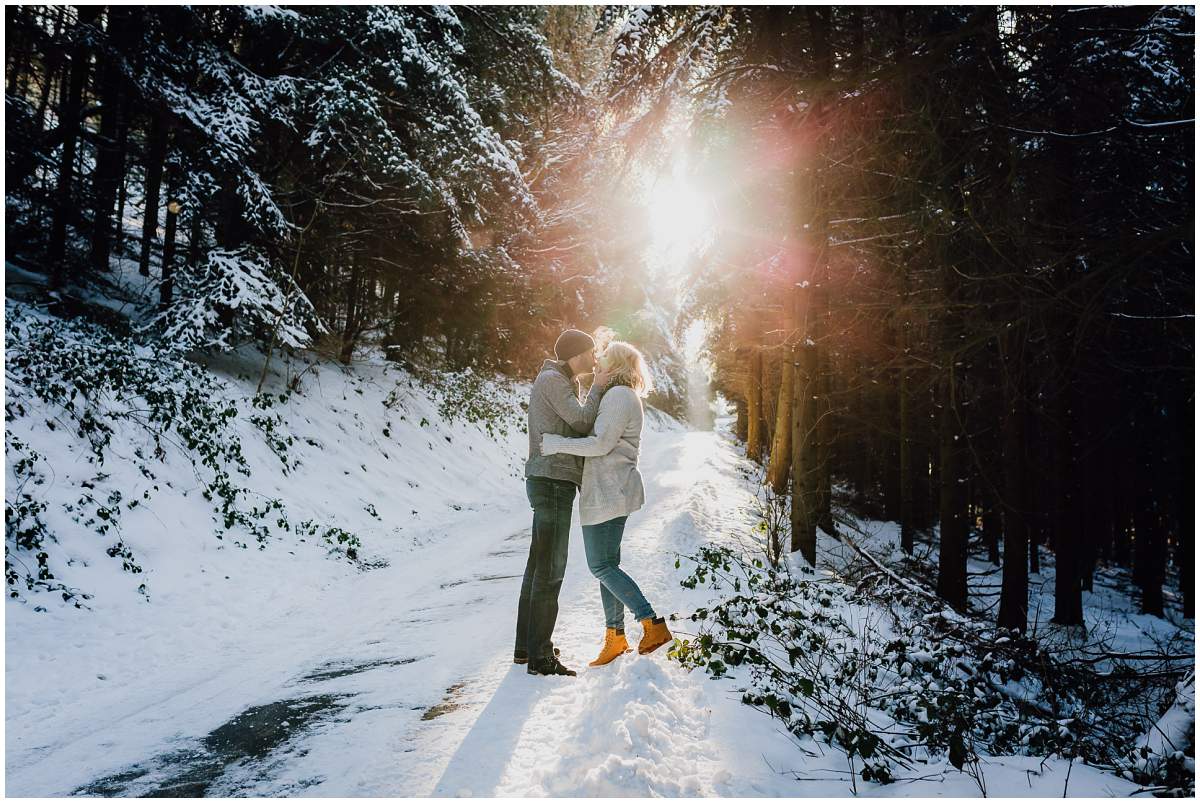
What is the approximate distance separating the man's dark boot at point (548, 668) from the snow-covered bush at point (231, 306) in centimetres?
896

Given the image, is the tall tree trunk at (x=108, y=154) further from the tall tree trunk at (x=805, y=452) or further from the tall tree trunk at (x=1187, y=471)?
the tall tree trunk at (x=1187, y=471)

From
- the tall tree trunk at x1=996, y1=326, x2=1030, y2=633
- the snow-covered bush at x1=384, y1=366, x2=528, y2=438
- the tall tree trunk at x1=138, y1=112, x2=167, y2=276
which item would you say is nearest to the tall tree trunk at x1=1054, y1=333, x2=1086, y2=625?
the tall tree trunk at x1=996, y1=326, x2=1030, y2=633

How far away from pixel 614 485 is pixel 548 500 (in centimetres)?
49

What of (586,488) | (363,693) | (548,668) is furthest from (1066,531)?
(363,693)

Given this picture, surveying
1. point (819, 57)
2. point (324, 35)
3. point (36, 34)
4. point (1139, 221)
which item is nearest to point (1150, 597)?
point (1139, 221)

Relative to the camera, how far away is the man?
4391mm

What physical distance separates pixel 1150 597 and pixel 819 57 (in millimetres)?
15230

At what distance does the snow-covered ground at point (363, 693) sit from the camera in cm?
310

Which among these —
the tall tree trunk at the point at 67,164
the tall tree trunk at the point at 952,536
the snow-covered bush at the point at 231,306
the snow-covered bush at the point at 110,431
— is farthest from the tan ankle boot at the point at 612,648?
the tall tree trunk at the point at 67,164

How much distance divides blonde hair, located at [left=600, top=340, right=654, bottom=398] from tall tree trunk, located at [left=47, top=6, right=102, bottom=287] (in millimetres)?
12675

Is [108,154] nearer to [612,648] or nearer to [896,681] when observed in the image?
[612,648]

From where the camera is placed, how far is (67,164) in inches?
473

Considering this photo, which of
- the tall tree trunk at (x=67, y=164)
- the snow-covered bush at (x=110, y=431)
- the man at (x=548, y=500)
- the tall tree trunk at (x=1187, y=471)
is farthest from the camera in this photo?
the tall tree trunk at (x=67, y=164)

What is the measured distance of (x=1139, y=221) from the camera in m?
5.09
